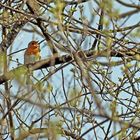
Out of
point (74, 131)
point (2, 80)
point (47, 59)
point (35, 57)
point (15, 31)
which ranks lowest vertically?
point (74, 131)

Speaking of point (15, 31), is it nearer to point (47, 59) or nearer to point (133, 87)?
point (47, 59)

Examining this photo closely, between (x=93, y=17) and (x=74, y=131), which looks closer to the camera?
(x=93, y=17)

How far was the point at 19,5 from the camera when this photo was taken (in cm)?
492

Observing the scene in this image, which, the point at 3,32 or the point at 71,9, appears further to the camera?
the point at 3,32

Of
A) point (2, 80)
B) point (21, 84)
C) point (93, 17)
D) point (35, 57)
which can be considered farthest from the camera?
point (35, 57)

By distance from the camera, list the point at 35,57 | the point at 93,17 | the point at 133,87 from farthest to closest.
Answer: the point at 35,57
the point at 133,87
the point at 93,17

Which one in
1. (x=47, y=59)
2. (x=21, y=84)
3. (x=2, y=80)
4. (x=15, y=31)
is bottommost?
(x=21, y=84)

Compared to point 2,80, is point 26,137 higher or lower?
lower

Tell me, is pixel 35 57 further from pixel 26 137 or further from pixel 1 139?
pixel 26 137

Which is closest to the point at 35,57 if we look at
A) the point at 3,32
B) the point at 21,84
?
the point at 3,32

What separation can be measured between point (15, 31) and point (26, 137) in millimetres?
1607

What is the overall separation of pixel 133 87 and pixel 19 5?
1559 mm

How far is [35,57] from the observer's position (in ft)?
22.1

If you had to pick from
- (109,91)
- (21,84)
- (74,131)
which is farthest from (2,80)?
(21,84)
